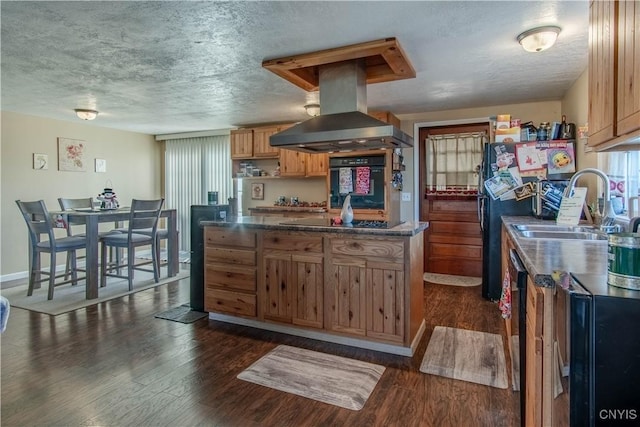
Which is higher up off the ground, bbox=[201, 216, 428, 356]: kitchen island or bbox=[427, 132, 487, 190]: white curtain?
bbox=[427, 132, 487, 190]: white curtain

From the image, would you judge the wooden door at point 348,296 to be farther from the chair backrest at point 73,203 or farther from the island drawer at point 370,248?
the chair backrest at point 73,203

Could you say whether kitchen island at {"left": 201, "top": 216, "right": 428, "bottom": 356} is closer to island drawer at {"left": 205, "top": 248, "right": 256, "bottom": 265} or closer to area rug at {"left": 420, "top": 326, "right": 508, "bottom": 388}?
island drawer at {"left": 205, "top": 248, "right": 256, "bottom": 265}

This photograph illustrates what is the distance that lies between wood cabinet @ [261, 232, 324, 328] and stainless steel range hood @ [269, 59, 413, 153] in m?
0.77

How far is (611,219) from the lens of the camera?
7.70ft

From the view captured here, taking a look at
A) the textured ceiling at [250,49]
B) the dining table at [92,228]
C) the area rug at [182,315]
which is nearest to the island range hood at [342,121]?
the textured ceiling at [250,49]

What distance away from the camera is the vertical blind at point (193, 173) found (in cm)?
653

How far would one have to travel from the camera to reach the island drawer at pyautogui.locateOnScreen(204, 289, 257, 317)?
10.4 feet

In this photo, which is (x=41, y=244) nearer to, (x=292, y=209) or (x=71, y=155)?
(x=71, y=155)

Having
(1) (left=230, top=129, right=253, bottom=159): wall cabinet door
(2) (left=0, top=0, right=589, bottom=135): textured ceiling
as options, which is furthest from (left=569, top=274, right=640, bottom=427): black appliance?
(1) (left=230, top=129, right=253, bottom=159): wall cabinet door

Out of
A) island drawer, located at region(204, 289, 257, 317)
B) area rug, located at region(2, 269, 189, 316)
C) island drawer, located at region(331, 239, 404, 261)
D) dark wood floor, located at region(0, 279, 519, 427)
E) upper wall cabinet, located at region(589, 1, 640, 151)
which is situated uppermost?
upper wall cabinet, located at region(589, 1, 640, 151)

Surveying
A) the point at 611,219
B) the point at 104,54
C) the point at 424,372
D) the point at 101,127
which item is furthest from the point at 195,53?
the point at 101,127

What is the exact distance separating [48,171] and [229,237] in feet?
13.2

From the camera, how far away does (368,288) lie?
270 cm

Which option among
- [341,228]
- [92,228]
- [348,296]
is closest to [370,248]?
[341,228]
